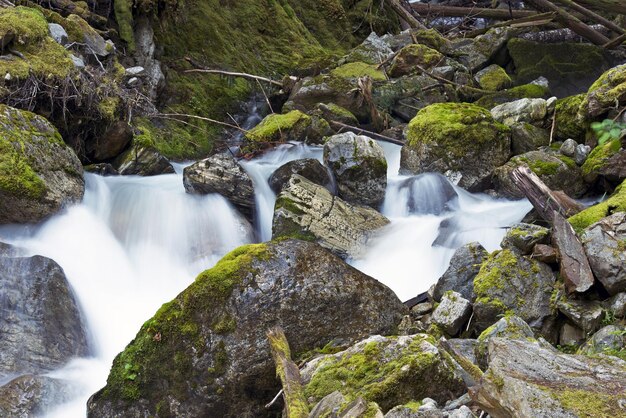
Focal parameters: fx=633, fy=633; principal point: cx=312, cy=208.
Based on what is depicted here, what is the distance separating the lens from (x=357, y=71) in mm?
12445

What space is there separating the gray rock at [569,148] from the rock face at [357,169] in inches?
90.8

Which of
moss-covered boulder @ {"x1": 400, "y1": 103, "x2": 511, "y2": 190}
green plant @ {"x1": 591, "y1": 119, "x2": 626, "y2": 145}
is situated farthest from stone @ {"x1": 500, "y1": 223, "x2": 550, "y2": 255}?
moss-covered boulder @ {"x1": 400, "y1": 103, "x2": 511, "y2": 190}

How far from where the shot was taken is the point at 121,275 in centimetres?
656

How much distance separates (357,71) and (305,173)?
5.13 m

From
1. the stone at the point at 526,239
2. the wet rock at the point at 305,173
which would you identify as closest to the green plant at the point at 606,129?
the stone at the point at 526,239

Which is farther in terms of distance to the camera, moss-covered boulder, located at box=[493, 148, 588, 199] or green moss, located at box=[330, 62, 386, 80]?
green moss, located at box=[330, 62, 386, 80]

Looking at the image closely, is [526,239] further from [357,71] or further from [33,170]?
[357,71]

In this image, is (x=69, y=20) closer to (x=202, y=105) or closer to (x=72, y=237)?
(x=202, y=105)

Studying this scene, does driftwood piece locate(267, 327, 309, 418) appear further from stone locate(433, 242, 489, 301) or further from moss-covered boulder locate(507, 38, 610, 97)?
moss-covered boulder locate(507, 38, 610, 97)

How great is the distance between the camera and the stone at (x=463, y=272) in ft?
18.1

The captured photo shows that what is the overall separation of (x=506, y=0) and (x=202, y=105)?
8.22 m

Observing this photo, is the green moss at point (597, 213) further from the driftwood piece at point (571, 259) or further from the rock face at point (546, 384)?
the rock face at point (546, 384)

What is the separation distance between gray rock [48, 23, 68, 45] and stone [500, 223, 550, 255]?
252 inches

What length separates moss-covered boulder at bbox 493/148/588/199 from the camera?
761 centimetres
